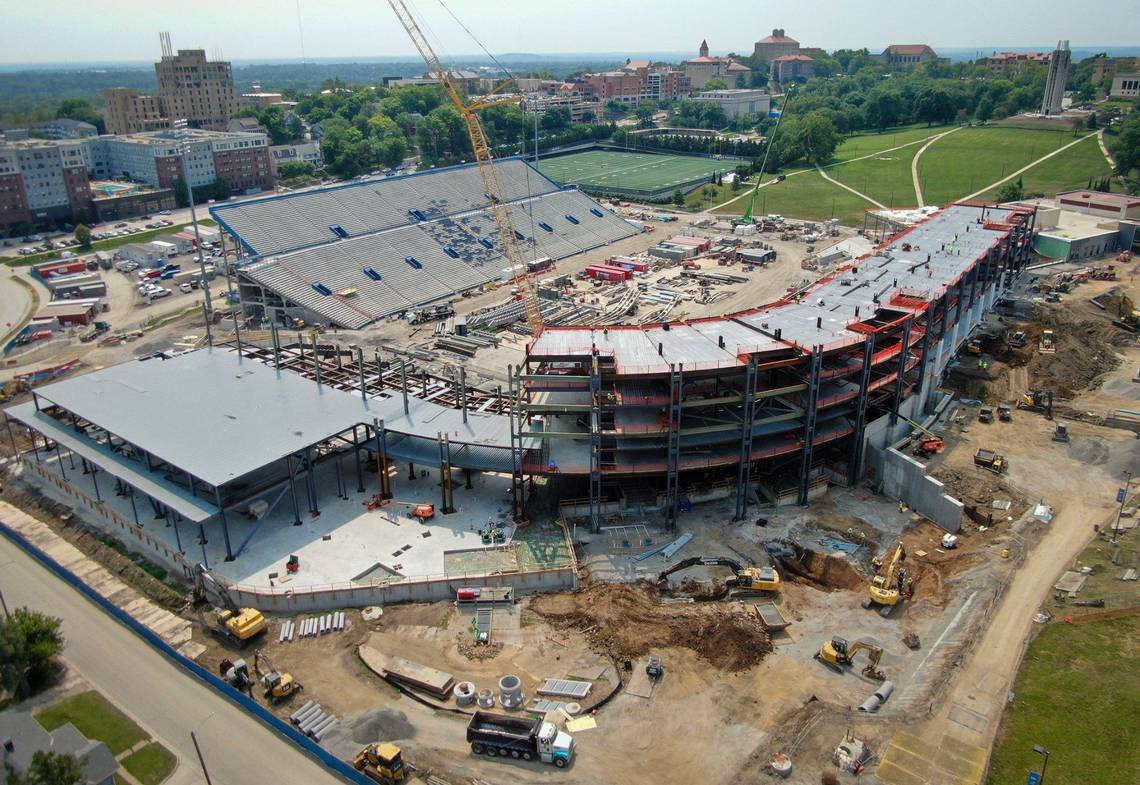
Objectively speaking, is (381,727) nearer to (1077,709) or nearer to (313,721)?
(313,721)

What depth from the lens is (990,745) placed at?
3628cm

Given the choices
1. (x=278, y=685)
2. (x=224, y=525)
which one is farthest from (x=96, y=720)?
(x=224, y=525)

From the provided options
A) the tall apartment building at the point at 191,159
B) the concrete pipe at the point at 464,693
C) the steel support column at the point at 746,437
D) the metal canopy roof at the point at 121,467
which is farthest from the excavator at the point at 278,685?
the tall apartment building at the point at 191,159

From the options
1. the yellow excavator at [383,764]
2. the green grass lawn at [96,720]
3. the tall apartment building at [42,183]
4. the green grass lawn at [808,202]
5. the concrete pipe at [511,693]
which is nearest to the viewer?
the yellow excavator at [383,764]

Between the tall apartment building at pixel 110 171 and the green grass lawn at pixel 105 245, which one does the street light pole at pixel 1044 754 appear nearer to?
the green grass lawn at pixel 105 245

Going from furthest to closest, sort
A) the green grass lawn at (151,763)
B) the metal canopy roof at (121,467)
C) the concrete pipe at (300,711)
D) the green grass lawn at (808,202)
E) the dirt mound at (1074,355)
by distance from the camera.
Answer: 1. the green grass lawn at (808,202)
2. the dirt mound at (1074,355)
3. the metal canopy roof at (121,467)
4. the concrete pipe at (300,711)
5. the green grass lawn at (151,763)

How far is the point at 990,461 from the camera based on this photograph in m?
63.7

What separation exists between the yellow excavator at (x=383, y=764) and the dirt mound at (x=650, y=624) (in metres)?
13.3

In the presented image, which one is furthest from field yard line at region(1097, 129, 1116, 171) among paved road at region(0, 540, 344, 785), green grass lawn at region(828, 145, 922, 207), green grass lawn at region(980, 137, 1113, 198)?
paved road at region(0, 540, 344, 785)

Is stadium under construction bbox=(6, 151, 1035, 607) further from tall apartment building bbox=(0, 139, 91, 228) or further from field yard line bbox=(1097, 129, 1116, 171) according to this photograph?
field yard line bbox=(1097, 129, 1116, 171)

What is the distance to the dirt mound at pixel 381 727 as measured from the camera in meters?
38.6

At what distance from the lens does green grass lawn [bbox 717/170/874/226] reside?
16475 centimetres

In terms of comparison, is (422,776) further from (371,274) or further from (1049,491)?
(371,274)

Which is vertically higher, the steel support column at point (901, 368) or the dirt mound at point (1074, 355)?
the steel support column at point (901, 368)
